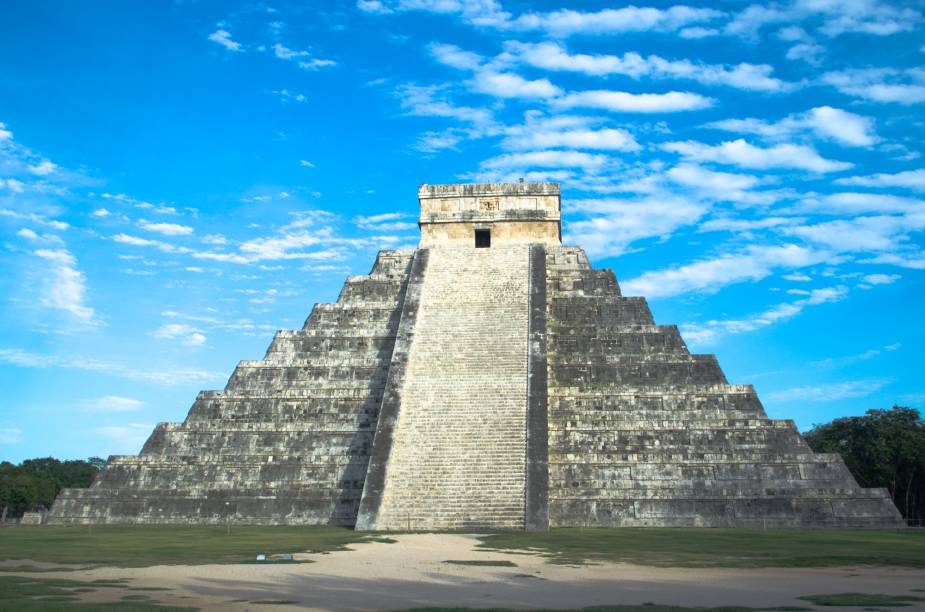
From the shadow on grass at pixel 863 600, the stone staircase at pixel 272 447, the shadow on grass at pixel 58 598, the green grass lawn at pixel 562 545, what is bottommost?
the shadow on grass at pixel 58 598

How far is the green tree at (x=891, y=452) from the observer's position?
2667 centimetres

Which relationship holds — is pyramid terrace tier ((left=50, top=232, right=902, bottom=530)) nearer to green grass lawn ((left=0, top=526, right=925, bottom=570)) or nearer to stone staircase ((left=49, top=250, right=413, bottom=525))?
stone staircase ((left=49, top=250, right=413, bottom=525))

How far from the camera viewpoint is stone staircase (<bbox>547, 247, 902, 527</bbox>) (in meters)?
16.6

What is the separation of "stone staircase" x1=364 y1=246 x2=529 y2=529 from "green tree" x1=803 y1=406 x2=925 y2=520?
13814 millimetres

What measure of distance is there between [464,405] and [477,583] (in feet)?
32.3

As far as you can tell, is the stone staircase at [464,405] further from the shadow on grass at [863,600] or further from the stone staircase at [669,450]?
the shadow on grass at [863,600]

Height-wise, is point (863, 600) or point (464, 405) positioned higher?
point (464, 405)

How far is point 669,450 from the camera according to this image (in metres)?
17.9

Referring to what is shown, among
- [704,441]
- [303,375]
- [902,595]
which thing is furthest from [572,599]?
[303,375]

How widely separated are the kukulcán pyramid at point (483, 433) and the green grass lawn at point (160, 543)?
1415 millimetres

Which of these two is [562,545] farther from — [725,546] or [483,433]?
[483,433]

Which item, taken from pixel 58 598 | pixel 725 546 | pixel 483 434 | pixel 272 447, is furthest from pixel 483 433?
pixel 58 598

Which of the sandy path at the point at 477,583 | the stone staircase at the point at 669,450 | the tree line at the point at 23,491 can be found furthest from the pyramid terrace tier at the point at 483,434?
the tree line at the point at 23,491

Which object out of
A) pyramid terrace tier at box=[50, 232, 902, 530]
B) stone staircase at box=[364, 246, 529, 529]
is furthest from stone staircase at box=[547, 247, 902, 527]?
stone staircase at box=[364, 246, 529, 529]
